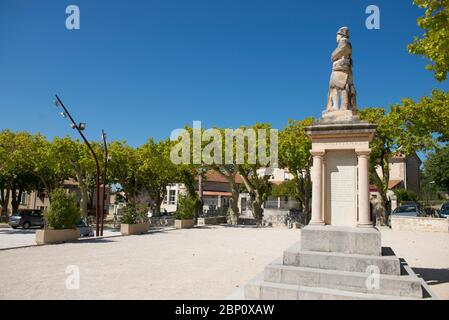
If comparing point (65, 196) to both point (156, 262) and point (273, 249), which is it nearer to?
point (156, 262)

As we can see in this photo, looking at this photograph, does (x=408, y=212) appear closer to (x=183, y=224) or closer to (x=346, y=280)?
(x=183, y=224)

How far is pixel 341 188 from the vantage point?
28.6 ft

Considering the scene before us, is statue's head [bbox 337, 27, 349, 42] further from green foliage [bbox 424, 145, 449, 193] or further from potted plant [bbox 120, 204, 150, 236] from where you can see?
green foliage [bbox 424, 145, 449, 193]

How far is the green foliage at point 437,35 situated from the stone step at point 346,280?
607 centimetres

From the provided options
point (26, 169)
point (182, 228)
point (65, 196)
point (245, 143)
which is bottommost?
point (182, 228)

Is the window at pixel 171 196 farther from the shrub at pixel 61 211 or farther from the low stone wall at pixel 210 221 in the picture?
the shrub at pixel 61 211

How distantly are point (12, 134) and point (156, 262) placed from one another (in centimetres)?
2384

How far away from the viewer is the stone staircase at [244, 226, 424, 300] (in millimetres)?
6672

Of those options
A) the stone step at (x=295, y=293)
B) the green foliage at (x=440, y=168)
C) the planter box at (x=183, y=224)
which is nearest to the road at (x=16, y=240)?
the planter box at (x=183, y=224)

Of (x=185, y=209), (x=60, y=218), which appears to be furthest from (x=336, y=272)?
(x=185, y=209)

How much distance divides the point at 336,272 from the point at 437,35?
681cm

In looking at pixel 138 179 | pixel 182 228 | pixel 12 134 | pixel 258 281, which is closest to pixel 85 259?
pixel 258 281

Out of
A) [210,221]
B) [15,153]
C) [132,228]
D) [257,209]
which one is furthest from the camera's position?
[257,209]
